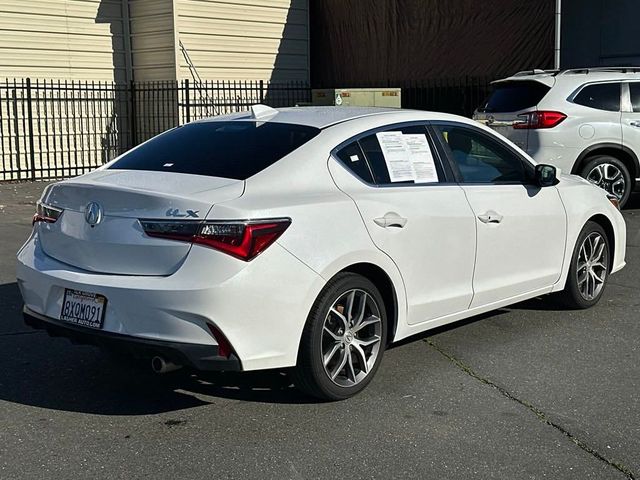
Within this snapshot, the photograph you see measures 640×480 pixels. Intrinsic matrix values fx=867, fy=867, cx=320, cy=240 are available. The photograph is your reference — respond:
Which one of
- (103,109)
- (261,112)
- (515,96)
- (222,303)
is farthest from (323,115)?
(103,109)

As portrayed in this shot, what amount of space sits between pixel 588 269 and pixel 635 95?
5710 mm

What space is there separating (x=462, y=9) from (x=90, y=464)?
16.9 metres

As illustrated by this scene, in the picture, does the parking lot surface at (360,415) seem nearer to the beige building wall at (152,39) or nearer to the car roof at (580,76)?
the car roof at (580,76)

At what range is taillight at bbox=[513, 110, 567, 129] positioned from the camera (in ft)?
36.1

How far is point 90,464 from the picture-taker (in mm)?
3922

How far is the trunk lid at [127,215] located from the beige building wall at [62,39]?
1598 cm

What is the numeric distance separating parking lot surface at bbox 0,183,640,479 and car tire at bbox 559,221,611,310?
0.48 metres

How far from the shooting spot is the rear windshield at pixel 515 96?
36.8ft

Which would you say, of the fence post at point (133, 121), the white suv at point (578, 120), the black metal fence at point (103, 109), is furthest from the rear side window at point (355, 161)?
the fence post at point (133, 121)

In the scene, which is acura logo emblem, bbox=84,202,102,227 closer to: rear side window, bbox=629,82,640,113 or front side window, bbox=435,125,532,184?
front side window, bbox=435,125,532,184

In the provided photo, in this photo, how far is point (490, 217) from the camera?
5.57 metres

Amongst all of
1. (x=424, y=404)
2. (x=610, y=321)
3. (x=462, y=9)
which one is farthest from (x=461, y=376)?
(x=462, y=9)

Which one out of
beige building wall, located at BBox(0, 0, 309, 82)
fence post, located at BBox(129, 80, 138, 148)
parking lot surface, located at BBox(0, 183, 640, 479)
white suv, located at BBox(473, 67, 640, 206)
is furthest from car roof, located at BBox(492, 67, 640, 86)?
fence post, located at BBox(129, 80, 138, 148)

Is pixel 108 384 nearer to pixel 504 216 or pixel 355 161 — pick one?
pixel 355 161
